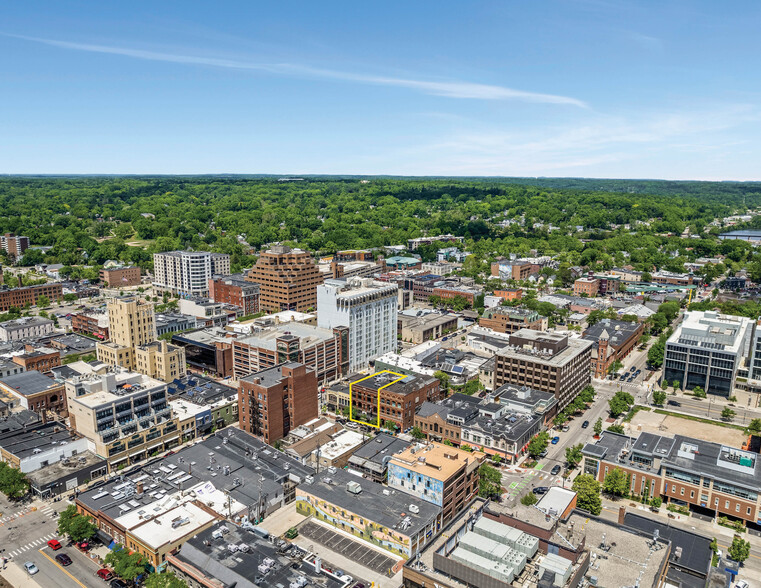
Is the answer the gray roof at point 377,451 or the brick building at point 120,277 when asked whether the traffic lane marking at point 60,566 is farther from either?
the brick building at point 120,277

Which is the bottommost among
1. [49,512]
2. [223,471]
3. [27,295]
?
[49,512]

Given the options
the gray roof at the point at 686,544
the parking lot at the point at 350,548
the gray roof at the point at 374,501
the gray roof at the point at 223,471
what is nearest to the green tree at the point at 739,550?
the gray roof at the point at 686,544

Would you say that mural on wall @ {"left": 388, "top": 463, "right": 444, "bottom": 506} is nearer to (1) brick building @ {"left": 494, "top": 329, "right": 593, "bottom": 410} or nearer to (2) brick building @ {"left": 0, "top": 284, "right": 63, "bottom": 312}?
(1) brick building @ {"left": 494, "top": 329, "right": 593, "bottom": 410}

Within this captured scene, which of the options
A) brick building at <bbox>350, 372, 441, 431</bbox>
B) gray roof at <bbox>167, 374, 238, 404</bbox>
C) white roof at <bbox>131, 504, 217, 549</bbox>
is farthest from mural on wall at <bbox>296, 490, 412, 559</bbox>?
gray roof at <bbox>167, 374, 238, 404</bbox>

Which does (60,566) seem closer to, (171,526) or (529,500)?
(171,526)

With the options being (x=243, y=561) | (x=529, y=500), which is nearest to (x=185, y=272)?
(x=243, y=561)

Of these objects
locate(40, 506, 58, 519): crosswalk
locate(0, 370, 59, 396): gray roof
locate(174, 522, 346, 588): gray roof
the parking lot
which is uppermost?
locate(0, 370, 59, 396): gray roof

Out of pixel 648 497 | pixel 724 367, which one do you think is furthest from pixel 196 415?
pixel 724 367
